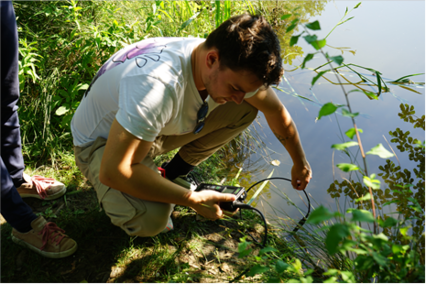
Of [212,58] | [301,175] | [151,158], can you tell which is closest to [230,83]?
[212,58]

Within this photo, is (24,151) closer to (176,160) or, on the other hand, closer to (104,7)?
(176,160)

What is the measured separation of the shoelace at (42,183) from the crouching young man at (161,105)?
0.46 meters

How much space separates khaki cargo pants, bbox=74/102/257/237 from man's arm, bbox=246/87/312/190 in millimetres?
116

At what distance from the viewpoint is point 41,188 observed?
6.14 feet

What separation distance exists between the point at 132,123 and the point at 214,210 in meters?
0.61

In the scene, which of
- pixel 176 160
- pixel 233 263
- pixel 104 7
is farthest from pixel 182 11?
pixel 233 263

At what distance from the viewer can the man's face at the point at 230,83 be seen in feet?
4.00

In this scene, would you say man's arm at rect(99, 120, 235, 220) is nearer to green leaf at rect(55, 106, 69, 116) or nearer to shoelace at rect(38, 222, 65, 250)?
shoelace at rect(38, 222, 65, 250)

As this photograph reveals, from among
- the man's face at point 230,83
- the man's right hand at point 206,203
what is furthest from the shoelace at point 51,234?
the man's face at point 230,83

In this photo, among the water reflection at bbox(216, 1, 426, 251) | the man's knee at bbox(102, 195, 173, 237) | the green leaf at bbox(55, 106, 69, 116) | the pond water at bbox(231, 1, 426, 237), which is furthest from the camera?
the pond water at bbox(231, 1, 426, 237)

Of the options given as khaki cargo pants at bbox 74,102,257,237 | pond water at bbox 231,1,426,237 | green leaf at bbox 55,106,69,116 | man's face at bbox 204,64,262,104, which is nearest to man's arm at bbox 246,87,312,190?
khaki cargo pants at bbox 74,102,257,237

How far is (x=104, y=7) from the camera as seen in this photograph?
102 inches

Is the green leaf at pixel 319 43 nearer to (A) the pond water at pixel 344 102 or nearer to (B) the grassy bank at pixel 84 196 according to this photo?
(B) the grassy bank at pixel 84 196

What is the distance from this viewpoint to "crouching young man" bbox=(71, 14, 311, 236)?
1179 mm
